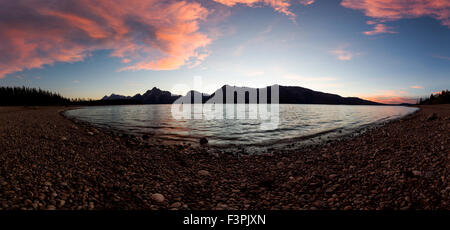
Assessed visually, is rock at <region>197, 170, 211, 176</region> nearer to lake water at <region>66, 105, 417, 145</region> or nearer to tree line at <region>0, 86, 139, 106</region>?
lake water at <region>66, 105, 417, 145</region>

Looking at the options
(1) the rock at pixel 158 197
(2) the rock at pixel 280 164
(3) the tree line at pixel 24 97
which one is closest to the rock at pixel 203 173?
(1) the rock at pixel 158 197

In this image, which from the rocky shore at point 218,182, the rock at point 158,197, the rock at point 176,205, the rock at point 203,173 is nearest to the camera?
the rocky shore at point 218,182

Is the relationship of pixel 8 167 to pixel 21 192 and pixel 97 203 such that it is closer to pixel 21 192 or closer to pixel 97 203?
pixel 21 192

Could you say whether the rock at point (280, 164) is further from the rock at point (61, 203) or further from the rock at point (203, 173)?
the rock at point (61, 203)

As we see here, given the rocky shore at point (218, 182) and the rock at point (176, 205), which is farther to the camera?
the rock at point (176, 205)

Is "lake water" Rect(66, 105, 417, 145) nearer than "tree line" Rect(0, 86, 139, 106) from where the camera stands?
Yes

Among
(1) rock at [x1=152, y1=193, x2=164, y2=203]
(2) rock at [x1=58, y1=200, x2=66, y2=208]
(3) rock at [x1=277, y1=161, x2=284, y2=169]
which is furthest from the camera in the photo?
(3) rock at [x1=277, y1=161, x2=284, y2=169]

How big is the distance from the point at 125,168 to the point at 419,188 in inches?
430

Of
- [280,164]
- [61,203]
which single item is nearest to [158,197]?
[61,203]

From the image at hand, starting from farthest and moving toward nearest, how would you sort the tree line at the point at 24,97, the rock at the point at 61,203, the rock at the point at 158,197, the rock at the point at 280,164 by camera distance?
the tree line at the point at 24,97, the rock at the point at 280,164, the rock at the point at 158,197, the rock at the point at 61,203

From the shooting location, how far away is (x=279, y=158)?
11.7m

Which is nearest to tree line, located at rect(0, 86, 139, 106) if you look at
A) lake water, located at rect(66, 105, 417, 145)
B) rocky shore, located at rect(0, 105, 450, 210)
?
lake water, located at rect(66, 105, 417, 145)

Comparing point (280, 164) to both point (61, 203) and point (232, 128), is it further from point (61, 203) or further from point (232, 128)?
point (232, 128)
